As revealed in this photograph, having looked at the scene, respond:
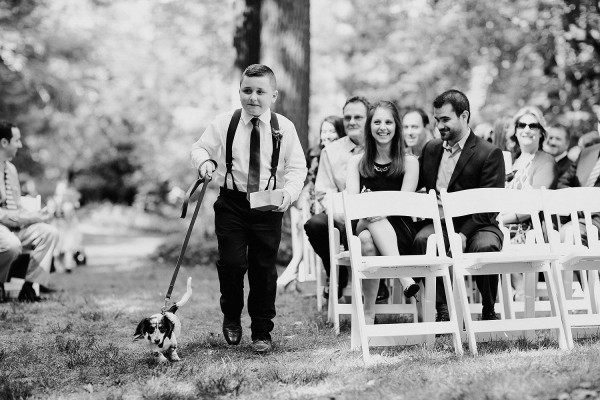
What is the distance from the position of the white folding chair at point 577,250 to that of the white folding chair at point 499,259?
0.29 feet

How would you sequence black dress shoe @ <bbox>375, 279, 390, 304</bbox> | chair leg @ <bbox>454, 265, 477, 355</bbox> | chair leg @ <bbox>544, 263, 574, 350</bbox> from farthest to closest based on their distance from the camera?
black dress shoe @ <bbox>375, 279, 390, 304</bbox> → chair leg @ <bbox>544, 263, 574, 350</bbox> → chair leg @ <bbox>454, 265, 477, 355</bbox>

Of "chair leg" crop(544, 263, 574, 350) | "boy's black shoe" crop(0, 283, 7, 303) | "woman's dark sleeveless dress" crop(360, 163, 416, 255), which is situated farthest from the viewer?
"boy's black shoe" crop(0, 283, 7, 303)

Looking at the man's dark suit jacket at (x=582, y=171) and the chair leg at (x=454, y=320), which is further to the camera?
the man's dark suit jacket at (x=582, y=171)

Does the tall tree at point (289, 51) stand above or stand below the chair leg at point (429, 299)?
above

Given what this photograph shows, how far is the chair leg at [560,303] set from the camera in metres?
5.35

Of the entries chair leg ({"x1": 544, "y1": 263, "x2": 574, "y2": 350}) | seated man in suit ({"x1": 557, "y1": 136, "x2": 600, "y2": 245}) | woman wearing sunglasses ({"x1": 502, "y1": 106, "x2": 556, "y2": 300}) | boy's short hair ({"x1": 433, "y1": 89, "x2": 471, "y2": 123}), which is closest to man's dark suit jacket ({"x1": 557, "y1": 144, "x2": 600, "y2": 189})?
seated man in suit ({"x1": 557, "y1": 136, "x2": 600, "y2": 245})

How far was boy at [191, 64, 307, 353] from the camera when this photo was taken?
552 centimetres

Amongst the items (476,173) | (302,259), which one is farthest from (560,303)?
(302,259)

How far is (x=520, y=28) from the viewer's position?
1558cm

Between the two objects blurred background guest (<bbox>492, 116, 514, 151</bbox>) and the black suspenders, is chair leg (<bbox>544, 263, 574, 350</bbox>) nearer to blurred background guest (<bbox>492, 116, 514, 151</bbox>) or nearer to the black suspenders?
the black suspenders

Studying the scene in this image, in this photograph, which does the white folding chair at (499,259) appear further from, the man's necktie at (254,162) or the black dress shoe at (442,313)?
the man's necktie at (254,162)

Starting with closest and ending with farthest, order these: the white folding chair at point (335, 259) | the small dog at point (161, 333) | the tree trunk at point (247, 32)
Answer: the small dog at point (161, 333) < the white folding chair at point (335, 259) < the tree trunk at point (247, 32)

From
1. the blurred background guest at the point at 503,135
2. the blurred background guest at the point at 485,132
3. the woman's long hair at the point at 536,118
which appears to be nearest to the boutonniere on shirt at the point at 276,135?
the woman's long hair at the point at 536,118

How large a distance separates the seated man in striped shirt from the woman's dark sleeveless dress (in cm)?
406
